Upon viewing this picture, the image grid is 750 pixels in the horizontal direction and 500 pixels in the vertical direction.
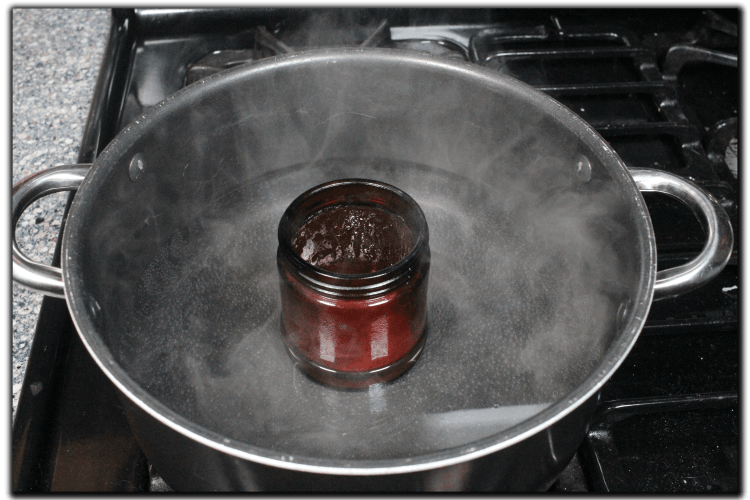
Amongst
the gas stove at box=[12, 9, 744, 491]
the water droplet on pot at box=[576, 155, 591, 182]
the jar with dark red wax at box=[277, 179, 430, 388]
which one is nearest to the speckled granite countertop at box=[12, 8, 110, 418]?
the gas stove at box=[12, 9, 744, 491]

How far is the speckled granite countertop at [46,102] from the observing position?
48 centimetres

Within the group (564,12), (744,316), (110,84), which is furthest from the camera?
(564,12)

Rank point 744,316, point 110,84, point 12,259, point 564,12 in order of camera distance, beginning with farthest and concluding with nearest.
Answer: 1. point 564,12
2. point 110,84
3. point 744,316
4. point 12,259

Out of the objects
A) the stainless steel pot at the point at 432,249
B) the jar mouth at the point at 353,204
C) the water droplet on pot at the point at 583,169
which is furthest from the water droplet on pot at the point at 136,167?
the water droplet on pot at the point at 583,169

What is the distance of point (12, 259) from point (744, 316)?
0.45 meters

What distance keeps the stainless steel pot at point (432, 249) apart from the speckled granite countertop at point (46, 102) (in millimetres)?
99

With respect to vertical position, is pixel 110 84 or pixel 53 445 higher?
pixel 110 84

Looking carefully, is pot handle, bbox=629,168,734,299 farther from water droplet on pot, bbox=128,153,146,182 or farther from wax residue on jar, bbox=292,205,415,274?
water droplet on pot, bbox=128,153,146,182

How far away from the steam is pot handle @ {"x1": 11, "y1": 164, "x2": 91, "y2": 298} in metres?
0.05

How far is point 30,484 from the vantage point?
36cm

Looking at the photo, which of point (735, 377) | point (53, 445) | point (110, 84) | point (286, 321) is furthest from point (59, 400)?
point (735, 377)

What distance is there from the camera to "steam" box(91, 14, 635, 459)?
0.39 m

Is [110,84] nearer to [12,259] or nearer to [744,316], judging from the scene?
[12,259]

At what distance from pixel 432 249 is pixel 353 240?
116 millimetres
